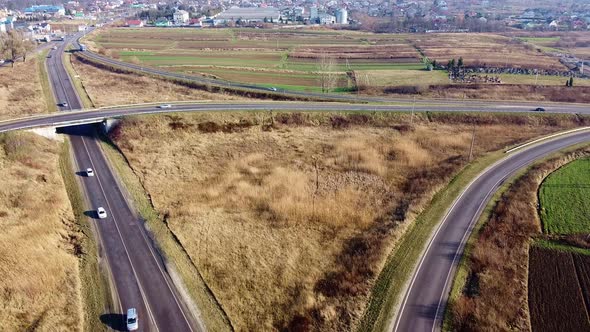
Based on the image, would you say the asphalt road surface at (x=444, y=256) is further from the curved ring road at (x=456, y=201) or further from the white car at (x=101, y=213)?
the white car at (x=101, y=213)

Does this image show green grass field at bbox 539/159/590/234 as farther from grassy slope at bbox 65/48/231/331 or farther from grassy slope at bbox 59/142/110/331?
grassy slope at bbox 59/142/110/331

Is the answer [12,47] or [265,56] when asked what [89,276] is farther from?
[265,56]

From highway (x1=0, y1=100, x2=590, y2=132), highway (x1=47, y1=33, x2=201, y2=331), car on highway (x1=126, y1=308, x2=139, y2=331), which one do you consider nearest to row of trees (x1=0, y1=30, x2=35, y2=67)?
highway (x1=0, y1=100, x2=590, y2=132)

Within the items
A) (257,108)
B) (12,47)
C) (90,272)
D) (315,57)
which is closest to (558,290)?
(90,272)

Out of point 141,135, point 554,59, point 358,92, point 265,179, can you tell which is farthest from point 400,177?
point 554,59

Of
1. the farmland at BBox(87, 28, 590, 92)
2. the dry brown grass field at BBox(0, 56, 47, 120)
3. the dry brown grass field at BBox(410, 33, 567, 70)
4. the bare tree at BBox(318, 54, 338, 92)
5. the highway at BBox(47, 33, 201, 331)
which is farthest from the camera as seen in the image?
the dry brown grass field at BBox(410, 33, 567, 70)

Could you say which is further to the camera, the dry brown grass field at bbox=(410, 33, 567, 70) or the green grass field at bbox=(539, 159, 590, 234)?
the dry brown grass field at bbox=(410, 33, 567, 70)
